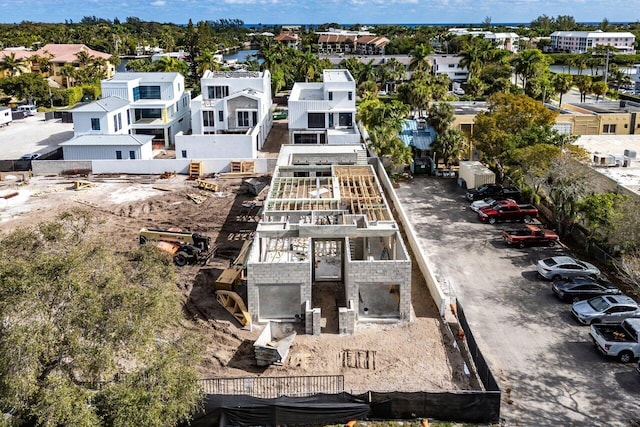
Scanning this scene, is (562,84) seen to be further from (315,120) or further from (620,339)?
(620,339)

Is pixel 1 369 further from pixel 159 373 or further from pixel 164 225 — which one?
pixel 164 225

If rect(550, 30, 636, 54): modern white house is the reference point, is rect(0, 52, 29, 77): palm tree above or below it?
below

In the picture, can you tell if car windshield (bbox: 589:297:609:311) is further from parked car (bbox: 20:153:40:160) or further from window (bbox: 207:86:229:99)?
parked car (bbox: 20:153:40:160)

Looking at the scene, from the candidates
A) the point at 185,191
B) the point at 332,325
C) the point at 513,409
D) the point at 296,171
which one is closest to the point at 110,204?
the point at 185,191

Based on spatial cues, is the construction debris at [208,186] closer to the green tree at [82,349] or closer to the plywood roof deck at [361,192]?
the plywood roof deck at [361,192]

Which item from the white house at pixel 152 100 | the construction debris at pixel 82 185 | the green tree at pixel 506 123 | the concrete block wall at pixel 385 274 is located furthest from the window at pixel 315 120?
the concrete block wall at pixel 385 274

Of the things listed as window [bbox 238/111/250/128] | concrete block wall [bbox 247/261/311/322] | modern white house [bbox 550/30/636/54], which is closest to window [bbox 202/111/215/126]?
window [bbox 238/111/250/128]
